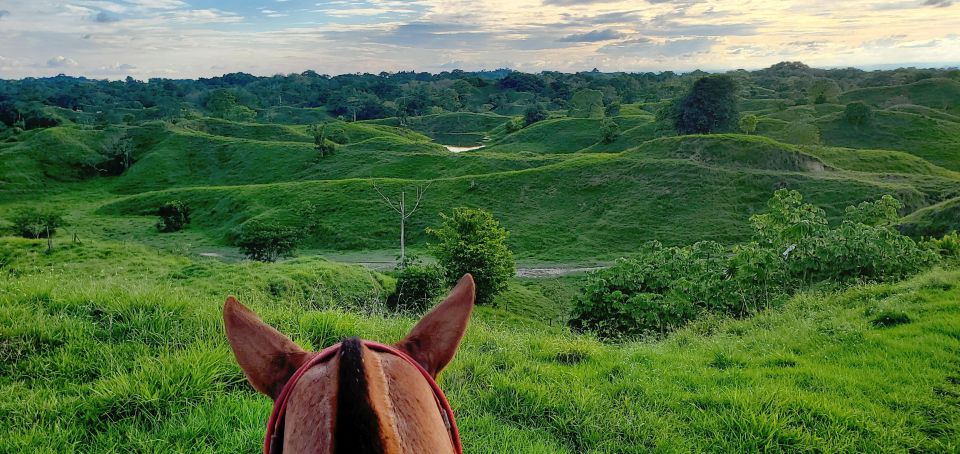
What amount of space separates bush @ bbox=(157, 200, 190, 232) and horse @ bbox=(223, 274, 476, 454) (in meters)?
59.1

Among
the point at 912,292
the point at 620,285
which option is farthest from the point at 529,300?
the point at 912,292

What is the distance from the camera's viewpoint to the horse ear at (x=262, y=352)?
1.48 metres

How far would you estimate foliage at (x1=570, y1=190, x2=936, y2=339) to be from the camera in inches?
451

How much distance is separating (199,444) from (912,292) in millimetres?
10233

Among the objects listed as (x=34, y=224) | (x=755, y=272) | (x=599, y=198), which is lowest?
(x=599, y=198)

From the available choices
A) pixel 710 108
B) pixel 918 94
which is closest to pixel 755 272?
pixel 710 108

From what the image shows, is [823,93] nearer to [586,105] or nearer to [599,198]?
[586,105]

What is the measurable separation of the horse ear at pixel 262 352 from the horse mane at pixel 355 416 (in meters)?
0.62

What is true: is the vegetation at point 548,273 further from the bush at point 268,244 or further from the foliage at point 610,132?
the foliage at point 610,132

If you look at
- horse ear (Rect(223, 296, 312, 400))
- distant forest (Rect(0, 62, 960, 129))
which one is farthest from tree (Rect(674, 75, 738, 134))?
horse ear (Rect(223, 296, 312, 400))

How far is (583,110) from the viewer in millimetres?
99312

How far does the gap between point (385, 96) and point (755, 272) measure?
156844 mm

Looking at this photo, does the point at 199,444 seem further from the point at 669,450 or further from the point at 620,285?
the point at 620,285

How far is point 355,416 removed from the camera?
0.85m
